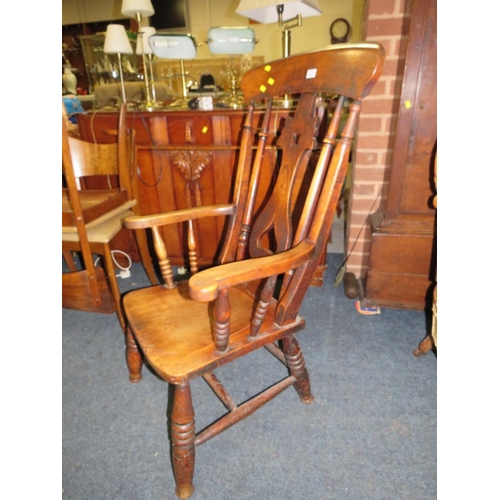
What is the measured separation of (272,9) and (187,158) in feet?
2.98

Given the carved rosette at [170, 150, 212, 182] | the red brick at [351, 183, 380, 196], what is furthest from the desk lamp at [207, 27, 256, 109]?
the red brick at [351, 183, 380, 196]

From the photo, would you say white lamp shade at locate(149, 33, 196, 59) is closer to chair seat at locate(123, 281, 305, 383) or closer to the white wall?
chair seat at locate(123, 281, 305, 383)

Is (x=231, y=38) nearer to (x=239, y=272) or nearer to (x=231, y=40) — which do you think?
(x=231, y=40)

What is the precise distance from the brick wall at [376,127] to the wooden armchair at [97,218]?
1.18 metres

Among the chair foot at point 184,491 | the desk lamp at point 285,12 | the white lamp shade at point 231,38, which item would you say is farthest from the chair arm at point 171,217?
the white lamp shade at point 231,38

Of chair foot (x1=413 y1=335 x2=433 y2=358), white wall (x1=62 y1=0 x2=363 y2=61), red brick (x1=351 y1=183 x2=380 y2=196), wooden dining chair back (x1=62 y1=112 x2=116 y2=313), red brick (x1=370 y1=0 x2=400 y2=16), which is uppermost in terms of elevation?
white wall (x1=62 y1=0 x2=363 y2=61)

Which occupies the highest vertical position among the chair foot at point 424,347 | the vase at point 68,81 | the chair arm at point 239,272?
the vase at point 68,81

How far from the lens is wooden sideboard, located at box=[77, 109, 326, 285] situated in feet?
6.04

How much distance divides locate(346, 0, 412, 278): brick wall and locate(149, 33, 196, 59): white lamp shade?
95 centimetres

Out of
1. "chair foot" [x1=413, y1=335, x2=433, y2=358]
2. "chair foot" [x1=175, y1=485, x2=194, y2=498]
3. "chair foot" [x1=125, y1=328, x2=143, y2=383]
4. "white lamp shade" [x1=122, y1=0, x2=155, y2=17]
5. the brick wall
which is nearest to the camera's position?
"chair foot" [x1=175, y1=485, x2=194, y2=498]

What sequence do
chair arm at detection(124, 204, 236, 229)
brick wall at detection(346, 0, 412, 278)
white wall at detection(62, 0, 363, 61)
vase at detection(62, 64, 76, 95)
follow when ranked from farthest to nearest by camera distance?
white wall at detection(62, 0, 363, 61) → vase at detection(62, 64, 76, 95) → brick wall at detection(346, 0, 412, 278) → chair arm at detection(124, 204, 236, 229)

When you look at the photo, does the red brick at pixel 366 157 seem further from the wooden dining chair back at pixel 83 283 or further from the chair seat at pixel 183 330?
the wooden dining chair back at pixel 83 283

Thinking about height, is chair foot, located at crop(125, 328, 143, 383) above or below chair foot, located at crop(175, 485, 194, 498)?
above

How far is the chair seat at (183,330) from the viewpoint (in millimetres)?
876
